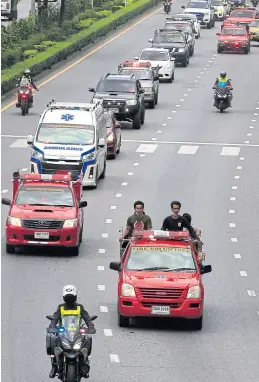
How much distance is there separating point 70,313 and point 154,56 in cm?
4952

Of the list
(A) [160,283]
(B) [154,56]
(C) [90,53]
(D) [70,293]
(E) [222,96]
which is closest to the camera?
(D) [70,293]

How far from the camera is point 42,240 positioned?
32.4m

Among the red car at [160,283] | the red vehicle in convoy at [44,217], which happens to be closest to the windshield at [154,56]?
the red vehicle in convoy at [44,217]

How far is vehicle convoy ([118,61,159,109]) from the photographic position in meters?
60.7

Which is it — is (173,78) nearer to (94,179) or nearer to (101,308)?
(94,179)

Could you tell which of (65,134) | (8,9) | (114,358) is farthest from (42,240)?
(65,134)

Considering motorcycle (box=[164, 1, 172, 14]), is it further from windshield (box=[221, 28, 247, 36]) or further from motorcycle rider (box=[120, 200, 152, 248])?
motorcycle rider (box=[120, 200, 152, 248])

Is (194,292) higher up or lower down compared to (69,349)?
lower down

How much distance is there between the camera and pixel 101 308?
89.9 ft

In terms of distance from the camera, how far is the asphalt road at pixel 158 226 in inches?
928

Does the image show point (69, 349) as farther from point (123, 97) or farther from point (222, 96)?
point (222, 96)

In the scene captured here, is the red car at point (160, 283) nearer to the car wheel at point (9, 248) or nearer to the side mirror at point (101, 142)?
the car wheel at point (9, 248)

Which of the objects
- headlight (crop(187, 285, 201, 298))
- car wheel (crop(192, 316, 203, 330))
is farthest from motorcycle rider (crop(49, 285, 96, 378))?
car wheel (crop(192, 316, 203, 330))

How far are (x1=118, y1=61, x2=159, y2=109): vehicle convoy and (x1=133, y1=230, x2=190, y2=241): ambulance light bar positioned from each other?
33.0 m
